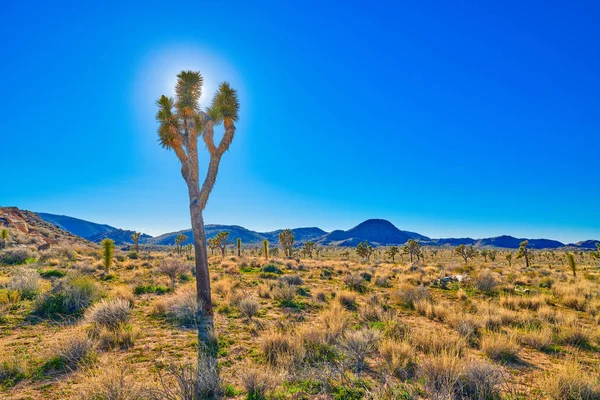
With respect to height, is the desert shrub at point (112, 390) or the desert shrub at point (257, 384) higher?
the desert shrub at point (112, 390)

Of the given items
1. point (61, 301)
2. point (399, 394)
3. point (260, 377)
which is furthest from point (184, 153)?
point (399, 394)

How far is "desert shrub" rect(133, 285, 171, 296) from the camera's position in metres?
13.5

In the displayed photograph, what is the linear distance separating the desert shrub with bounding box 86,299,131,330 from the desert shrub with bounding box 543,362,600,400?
32.0ft

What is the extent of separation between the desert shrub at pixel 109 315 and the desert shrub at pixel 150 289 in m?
4.95

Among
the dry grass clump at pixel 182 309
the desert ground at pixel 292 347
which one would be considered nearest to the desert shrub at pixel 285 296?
the desert ground at pixel 292 347

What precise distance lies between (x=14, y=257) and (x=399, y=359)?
2912 cm

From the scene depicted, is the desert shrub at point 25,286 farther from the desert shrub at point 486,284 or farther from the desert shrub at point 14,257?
the desert shrub at point 486,284

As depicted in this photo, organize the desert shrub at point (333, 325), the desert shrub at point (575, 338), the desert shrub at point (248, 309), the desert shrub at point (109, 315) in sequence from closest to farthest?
the desert shrub at point (333, 325) → the desert shrub at point (575, 338) → the desert shrub at point (109, 315) → the desert shrub at point (248, 309)

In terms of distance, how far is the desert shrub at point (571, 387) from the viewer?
14.4ft

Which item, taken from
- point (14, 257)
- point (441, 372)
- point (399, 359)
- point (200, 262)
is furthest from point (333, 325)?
point (14, 257)

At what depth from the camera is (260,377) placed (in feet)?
15.9

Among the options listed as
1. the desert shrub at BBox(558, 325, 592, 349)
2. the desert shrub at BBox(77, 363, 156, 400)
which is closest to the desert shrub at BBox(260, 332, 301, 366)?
the desert shrub at BBox(77, 363, 156, 400)

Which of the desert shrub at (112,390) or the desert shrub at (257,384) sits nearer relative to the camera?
the desert shrub at (112,390)

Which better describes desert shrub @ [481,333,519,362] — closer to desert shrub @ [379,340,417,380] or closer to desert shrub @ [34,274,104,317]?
desert shrub @ [379,340,417,380]
